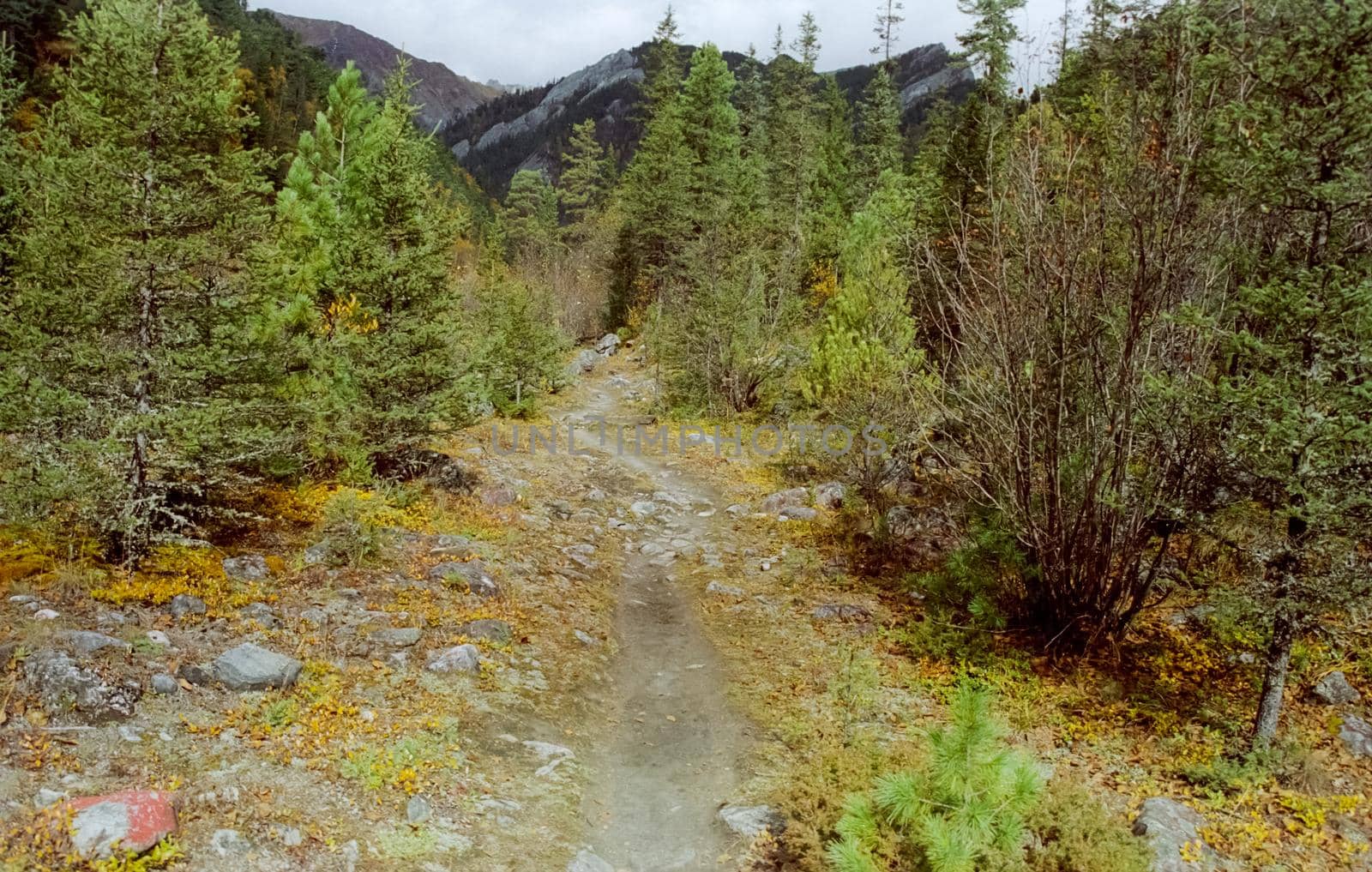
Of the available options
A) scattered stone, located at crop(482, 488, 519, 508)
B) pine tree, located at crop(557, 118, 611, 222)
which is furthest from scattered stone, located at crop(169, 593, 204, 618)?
pine tree, located at crop(557, 118, 611, 222)

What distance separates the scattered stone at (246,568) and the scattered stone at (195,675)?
2.44m

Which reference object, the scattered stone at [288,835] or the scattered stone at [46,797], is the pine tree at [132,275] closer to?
the scattered stone at [46,797]

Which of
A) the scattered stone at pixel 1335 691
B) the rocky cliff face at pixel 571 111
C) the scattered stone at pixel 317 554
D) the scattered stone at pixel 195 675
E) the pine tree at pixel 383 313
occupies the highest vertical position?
the rocky cliff face at pixel 571 111

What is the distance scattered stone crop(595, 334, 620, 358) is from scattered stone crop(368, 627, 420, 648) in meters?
31.3

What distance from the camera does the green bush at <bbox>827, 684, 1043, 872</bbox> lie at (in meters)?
4.47

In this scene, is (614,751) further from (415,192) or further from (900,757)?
(415,192)

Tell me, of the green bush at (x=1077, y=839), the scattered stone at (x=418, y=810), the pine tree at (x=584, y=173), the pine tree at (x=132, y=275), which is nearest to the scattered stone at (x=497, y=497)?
the pine tree at (x=132, y=275)

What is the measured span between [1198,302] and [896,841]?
581 centimetres

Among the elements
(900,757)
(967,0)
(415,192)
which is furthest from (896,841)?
(967,0)

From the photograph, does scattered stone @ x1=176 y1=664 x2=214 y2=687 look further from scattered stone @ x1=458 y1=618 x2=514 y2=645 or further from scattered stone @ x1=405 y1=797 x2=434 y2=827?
scattered stone @ x1=458 y1=618 x2=514 y2=645

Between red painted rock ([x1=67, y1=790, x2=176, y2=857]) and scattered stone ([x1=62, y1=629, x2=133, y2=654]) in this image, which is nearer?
red painted rock ([x1=67, y1=790, x2=176, y2=857])

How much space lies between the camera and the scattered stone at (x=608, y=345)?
3962cm

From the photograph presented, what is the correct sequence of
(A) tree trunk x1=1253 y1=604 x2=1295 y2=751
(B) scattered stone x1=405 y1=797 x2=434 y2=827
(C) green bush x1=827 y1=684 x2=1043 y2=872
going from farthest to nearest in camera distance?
(A) tree trunk x1=1253 y1=604 x2=1295 y2=751
(B) scattered stone x1=405 y1=797 x2=434 y2=827
(C) green bush x1=827 y1=684 x2=1043 y2=872

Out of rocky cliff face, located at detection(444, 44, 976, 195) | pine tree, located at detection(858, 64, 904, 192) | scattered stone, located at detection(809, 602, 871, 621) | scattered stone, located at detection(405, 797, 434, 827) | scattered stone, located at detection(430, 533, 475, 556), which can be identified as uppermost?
rocky cliff face, located at detection(444, 44, 976, 195)
